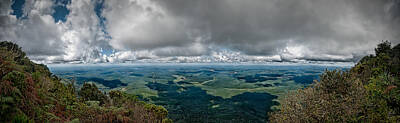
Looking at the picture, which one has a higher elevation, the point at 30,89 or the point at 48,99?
the point at 30,89

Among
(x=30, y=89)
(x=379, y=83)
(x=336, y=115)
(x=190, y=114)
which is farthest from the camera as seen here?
(x=190, y=114)

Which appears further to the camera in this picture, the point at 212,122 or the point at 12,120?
the point at 212,122

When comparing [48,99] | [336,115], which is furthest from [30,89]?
[336,115]

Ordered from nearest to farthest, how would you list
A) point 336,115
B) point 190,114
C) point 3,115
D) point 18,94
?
1. point 3,115
2. point 18,94
3. point 336,115
4. point 190,114

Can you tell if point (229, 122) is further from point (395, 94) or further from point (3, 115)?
point (3, 115)

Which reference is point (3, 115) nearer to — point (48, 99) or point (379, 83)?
point (48, 99)

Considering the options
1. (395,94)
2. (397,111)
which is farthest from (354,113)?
(395,94)

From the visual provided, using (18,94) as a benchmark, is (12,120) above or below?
below

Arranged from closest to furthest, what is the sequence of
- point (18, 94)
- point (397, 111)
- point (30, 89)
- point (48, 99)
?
point (18, 94)
point (30, 89)
point (48, 99)
point (397, 111)

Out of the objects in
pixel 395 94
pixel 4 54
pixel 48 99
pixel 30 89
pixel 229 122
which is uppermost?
pixel 4 54
